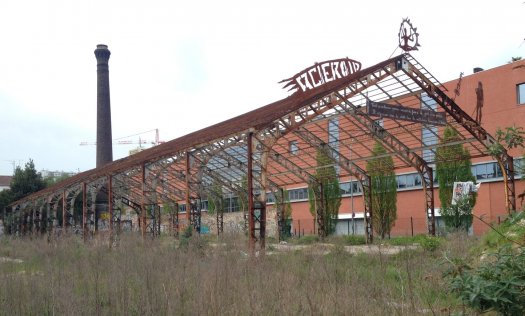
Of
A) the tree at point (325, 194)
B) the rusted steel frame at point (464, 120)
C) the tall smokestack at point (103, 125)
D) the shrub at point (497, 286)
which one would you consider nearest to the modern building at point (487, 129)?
the tree at point (325, 194)

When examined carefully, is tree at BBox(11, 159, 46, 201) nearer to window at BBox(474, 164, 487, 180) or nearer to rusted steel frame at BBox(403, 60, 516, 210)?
window at BBox(474, 164, 487, 180)

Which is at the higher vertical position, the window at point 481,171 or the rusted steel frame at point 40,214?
the window at point 481,171

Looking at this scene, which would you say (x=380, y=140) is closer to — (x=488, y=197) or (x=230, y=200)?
(x=488, y=197)

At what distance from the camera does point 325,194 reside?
37125 millimetres

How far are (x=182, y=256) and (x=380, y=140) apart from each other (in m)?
16.3

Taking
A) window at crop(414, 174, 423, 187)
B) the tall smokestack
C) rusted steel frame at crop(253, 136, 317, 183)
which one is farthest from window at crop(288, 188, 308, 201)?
rusted steel frame at crop(253, 136, 317, 183)

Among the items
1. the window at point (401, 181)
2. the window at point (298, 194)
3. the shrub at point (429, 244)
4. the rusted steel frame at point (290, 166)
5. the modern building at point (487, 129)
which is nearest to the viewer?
the shrub at point (429, 244)

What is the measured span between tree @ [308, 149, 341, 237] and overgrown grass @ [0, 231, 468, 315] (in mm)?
16930

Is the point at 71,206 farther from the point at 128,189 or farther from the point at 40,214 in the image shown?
the point at 40,214

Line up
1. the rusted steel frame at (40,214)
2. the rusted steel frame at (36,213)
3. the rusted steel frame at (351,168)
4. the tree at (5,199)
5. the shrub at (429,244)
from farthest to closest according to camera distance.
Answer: the tree at (5,199) < the rusted steel frame at (36,213) < the rusted steel frame at (40,214) < the rusted steel frame at (351,168) < the shrub at (429,244)

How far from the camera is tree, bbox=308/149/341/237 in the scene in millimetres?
29516

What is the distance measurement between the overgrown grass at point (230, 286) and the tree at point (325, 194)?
16.9m

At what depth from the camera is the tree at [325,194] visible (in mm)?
29516

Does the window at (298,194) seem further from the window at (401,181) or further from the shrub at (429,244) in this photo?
the shrub at (429,244)
